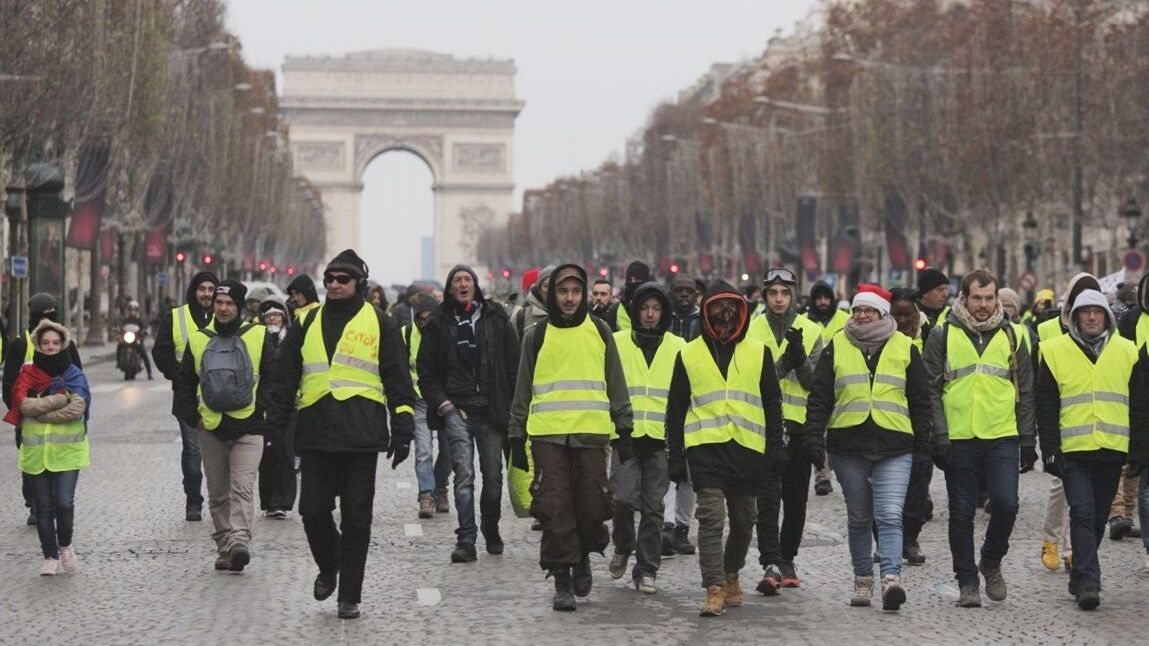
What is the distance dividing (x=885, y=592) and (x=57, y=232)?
3423 cm

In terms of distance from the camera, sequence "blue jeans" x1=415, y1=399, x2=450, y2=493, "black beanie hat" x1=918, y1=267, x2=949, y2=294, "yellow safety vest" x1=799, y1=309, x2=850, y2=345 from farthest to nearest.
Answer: "blue jeans" x1=415, y1=399, x2=450, y2=493 → "yellow safety vest" x1=799, y1=309, x2=850, y2=345 → "black beanie hat" x1=918, y1=267, x2=949, y2=294

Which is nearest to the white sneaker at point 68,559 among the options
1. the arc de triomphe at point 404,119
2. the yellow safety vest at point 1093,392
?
the yellow safety vest at point 1093,392

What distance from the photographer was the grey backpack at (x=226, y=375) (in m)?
14.1

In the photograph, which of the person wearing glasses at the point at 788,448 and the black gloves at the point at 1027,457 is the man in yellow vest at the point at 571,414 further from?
the black gloves at the point at 1027,457

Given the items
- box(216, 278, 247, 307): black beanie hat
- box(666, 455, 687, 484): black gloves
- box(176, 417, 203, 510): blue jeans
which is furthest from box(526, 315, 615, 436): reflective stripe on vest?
box(176, 417, 203, 510): blue jeans

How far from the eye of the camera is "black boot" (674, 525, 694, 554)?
14.9 meters

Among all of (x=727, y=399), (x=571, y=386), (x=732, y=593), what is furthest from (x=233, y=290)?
(x=732, y=593)

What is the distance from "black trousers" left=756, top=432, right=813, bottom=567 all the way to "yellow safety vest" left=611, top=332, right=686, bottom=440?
711mm

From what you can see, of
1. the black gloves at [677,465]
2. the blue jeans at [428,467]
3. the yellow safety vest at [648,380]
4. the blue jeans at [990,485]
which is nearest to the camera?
the black gloves at [677,465]

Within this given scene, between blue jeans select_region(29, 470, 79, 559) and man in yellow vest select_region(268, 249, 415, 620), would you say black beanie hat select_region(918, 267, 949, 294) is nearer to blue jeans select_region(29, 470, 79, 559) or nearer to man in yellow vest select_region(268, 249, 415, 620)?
man in yellow vest select_region(268, 249, 415, 620)

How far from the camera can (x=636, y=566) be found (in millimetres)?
13188

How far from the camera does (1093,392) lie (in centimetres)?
1279

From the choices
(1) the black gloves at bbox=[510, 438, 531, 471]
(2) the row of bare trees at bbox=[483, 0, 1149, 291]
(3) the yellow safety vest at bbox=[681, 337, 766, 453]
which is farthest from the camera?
(2) the row of bare trees at bbox=[483, 0, 1149, 291]

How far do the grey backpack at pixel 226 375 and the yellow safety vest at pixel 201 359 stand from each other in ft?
0.13
